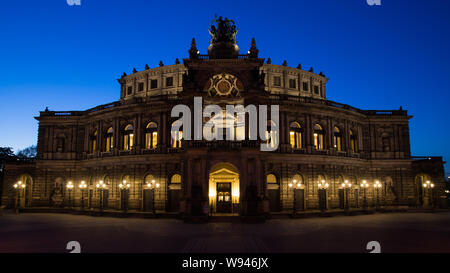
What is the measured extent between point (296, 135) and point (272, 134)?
11.7ft

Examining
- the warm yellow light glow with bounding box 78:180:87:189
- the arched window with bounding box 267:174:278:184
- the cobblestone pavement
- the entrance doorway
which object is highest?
the arched window with bounding box 267:174:278:184

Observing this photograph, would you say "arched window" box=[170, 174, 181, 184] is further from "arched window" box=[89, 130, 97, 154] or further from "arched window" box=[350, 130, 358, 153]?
"arched window" box=[350, 130, 358, 153]

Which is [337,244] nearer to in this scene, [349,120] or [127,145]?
[349,120]

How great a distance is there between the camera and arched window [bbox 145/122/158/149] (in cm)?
4134

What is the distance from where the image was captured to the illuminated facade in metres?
33.6

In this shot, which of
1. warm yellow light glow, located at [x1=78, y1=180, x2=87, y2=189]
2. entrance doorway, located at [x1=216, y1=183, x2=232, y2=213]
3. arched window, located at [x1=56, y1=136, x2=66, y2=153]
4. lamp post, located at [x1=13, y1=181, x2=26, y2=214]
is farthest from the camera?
arched window, located at [x1=56, y1=136, x2=66, y2=153]

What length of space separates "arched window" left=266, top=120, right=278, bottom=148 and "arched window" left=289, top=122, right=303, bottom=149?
2.23 meters

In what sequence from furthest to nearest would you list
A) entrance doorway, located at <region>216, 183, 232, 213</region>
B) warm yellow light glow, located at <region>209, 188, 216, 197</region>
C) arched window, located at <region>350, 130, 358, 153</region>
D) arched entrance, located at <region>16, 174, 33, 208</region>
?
arched entrance, located at <region>16, 174, 33, 208</region> < arched window, located at <region>350, 130, 358, 153</region> < warm yellow light glow, located at <region>209, 188, 216, 197</region> < entrance doorway, located at <region>216, 183, 232, 213</region>

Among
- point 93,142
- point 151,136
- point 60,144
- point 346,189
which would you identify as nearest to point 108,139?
point 93,142

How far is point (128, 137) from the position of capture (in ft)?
141

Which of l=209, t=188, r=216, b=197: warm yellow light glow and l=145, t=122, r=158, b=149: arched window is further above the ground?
l=145, t=122, r=158, b=149: arched window

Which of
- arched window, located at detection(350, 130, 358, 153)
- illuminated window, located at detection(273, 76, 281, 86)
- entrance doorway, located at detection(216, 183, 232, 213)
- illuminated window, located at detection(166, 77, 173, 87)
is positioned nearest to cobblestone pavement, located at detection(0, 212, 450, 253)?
entrance doorway, located at detection(216, 183, 232, 213)

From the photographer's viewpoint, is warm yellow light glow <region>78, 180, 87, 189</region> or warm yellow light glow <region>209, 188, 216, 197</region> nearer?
warm yellow light glow <region>209, 188, 216, 197</region>
